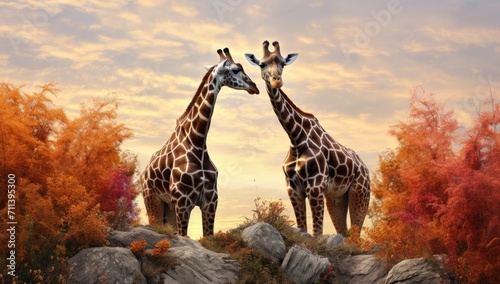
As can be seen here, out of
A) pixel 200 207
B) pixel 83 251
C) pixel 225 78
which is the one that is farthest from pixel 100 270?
pixel 225 78

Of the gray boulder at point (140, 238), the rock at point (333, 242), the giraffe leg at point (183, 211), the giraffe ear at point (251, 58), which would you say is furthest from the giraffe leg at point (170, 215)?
the giraffe ear at point (251, 58)

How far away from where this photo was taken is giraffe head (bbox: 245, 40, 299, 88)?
15.6m

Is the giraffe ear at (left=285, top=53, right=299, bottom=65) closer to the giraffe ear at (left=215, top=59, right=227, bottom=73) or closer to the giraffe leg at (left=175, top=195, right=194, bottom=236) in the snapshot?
the giraffe ear at (left=215, top=59, right=227, bottom=73)

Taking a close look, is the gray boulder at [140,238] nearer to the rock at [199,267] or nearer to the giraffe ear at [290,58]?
the rock at [199,267]

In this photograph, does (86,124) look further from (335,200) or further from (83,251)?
(335,200)

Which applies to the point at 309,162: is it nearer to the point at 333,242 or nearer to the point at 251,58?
the point at 333,242

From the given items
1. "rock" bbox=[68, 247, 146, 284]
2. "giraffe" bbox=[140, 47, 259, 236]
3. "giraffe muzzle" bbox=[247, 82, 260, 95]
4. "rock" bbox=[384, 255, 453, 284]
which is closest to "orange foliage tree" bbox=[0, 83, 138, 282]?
"rock" bbox=[68, 247, 146, 284]

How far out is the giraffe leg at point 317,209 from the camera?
16172mm

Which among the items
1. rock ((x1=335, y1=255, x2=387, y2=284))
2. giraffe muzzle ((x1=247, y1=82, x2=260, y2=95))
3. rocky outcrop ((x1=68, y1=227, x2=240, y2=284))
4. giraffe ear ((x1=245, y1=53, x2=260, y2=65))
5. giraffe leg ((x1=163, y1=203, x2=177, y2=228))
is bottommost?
rock ((x1=335, y1=255, x2=387, y2=284))

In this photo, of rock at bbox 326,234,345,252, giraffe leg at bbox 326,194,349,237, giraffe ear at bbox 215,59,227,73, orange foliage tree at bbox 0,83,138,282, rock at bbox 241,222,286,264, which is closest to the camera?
orange foliage tree at bbox 0,83,138,282

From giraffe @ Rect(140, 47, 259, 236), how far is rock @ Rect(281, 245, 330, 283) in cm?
211

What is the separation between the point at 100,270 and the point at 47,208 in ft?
4.64

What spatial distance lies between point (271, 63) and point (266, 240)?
450 cm

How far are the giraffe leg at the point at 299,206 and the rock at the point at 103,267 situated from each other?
610 cm
